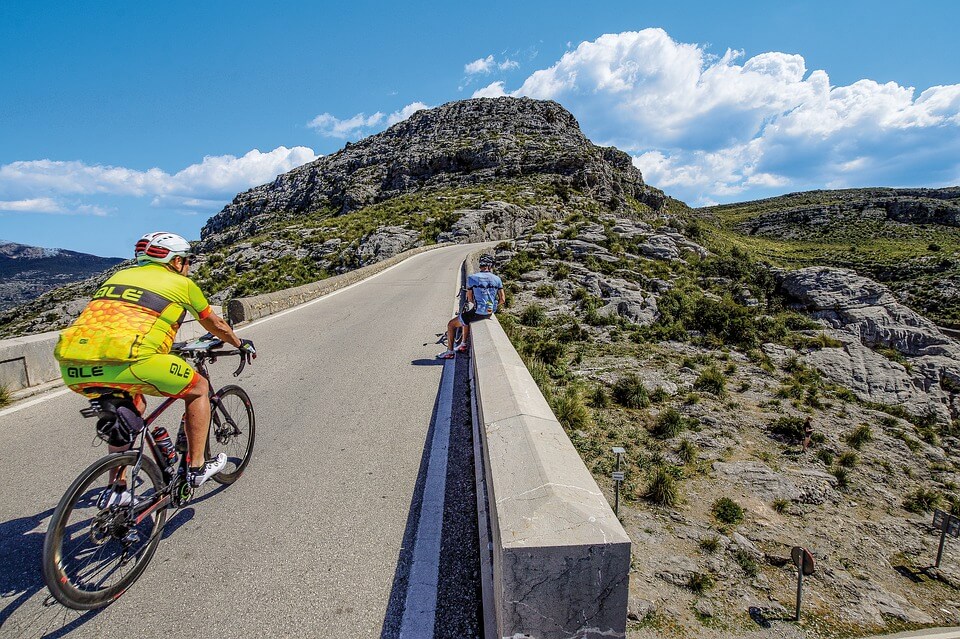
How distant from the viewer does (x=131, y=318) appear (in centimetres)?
280

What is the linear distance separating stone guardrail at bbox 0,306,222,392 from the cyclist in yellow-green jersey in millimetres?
4766

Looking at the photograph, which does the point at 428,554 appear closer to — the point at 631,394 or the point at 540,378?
the point at 540,378

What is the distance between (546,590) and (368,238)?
41.6 meters

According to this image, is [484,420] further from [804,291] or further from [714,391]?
[804,291]

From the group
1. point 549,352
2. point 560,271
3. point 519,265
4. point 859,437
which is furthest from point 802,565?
point 519,265

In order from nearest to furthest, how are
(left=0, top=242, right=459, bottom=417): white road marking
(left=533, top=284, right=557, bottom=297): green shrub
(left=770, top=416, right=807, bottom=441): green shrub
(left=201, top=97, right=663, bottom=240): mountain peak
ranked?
(left=0, top=242, right=459, bottom=417): white road marking < (left=770, top=416, right=807, bottom=441): green shrub < (left=533, top=284, right=557, bottom=297): green shrub < (left=201, top=97, right=663, bottom=240): mountain peak

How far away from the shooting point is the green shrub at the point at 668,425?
7.07 m

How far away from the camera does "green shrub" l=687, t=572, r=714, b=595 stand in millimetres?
3854

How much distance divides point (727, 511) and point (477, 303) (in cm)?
496

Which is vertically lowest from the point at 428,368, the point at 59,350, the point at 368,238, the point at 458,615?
the point at 458,615

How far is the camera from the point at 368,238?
135ft

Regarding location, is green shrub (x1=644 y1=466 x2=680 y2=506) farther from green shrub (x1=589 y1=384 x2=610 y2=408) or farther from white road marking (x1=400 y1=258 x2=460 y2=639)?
white road marking (x1=400 y1=258 x2=460 y2=639)

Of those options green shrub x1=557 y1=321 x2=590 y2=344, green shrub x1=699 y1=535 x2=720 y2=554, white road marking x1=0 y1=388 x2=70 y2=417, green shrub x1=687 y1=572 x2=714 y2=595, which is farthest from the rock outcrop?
white road marking x1=0 y1=388 x2=70 y2=417

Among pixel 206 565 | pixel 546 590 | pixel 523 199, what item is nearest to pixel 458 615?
pixel 546 590
